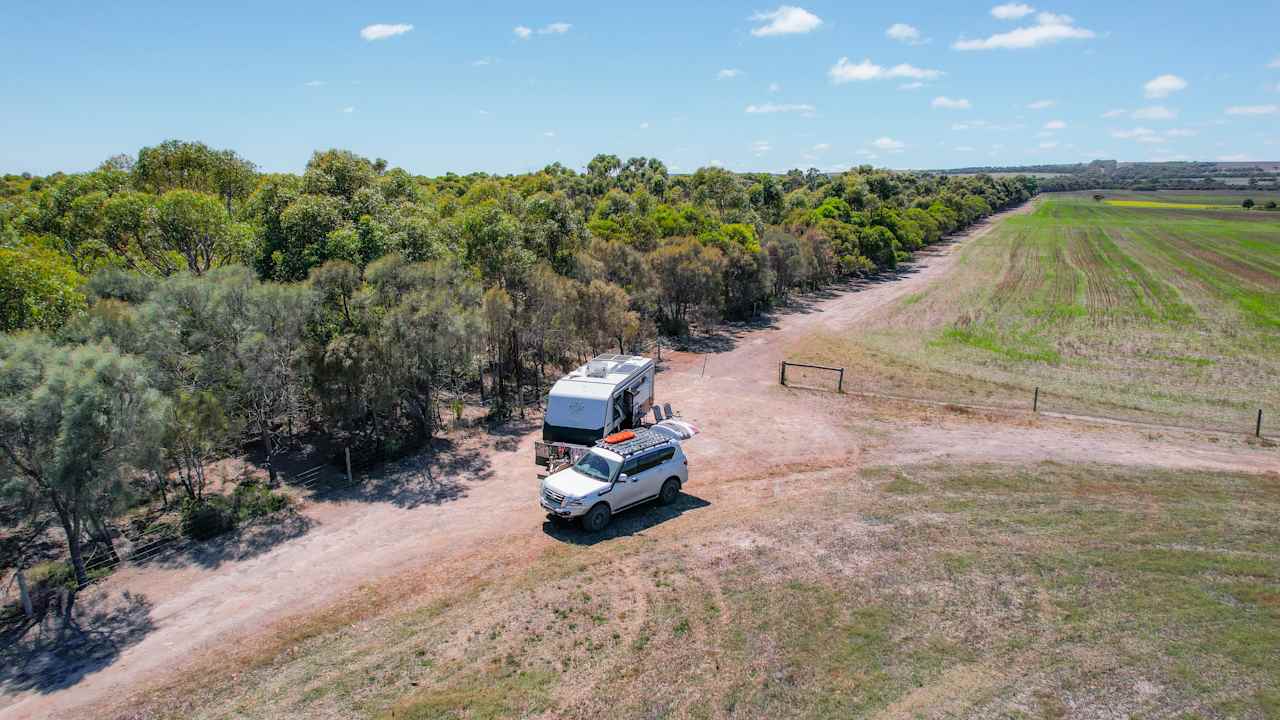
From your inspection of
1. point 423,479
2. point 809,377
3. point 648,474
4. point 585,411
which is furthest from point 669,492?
point 809,377

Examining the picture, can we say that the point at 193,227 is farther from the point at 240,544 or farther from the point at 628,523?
the point at 628,523

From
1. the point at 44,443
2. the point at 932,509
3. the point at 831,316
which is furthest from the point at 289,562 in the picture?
the point at 831,316

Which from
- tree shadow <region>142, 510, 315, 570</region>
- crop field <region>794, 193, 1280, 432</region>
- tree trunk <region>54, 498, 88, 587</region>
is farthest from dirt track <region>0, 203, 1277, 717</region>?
crop field <region>794, 193, 1280, 432</region>

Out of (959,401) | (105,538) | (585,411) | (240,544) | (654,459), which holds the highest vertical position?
(585,411)

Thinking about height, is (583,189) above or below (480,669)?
above

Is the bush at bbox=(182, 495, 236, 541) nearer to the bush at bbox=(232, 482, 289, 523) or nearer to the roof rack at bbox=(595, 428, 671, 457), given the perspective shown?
the bush at bbox=(232, 482, 289, 523)

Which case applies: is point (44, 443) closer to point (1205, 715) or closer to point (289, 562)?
point (289, 562)
